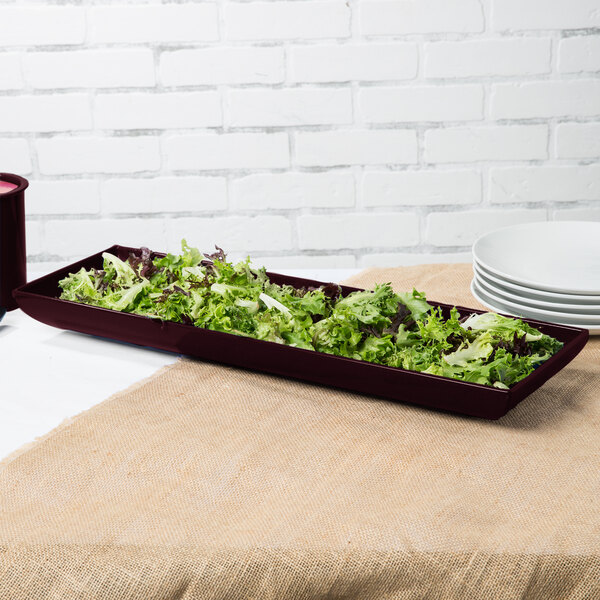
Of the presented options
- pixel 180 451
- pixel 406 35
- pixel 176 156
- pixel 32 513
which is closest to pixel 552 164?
pixel 406 35

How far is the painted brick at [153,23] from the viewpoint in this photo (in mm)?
2174

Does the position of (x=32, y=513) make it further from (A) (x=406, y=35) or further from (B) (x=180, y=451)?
(A) (x=406, y=35)

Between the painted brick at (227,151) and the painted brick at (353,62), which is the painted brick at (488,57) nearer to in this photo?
the painted brick at (353,62)

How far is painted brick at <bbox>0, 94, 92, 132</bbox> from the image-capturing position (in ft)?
7.39

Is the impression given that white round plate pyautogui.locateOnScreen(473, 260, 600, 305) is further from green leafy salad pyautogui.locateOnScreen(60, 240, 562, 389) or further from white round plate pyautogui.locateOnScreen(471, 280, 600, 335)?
green leafy salad pyautogui.locateOnScreen(60, 240, 562, 389)

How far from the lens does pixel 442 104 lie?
7.39 ft

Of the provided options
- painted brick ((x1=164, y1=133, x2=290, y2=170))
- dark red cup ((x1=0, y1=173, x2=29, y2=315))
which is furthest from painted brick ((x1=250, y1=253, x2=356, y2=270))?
dark red cup ((x1=0, y1=173, x2=29, y2=315))

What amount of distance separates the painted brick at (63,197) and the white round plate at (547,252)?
1.31m

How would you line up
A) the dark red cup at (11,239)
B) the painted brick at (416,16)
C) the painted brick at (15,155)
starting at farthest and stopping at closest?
the painted brick at (15,155) → the painted brick at (416,16) → the dark red cup at (11,239)

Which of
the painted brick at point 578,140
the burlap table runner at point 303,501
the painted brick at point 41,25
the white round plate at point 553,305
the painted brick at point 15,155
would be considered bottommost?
the burlap table runner at point 303,501

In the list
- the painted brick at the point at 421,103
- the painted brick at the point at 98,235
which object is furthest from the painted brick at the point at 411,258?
the painted brick at the point at 98,235

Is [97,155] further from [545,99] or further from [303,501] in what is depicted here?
[303,501]

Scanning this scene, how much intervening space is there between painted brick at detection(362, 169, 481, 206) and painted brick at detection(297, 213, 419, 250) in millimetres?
46

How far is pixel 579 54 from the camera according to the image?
2213mm
